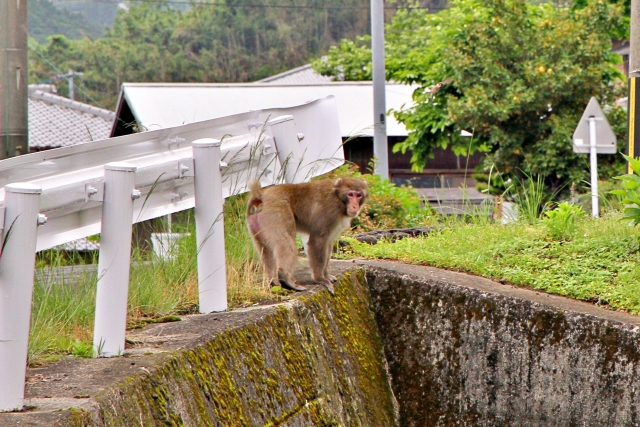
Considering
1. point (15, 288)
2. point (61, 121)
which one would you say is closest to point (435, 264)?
point (15, 288)

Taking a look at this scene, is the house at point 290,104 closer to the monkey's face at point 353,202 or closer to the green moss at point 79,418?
the monkey's face at point 353,202

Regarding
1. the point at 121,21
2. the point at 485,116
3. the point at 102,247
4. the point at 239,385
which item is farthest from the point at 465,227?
the point at 121,21

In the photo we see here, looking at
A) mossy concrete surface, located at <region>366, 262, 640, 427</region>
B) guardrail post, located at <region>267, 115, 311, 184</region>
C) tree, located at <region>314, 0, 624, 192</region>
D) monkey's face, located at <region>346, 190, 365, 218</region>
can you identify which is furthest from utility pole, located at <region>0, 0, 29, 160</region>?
tree, located at <region>314, 0, 624, 192</region>

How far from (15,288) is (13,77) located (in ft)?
9.16

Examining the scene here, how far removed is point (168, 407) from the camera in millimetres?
2848

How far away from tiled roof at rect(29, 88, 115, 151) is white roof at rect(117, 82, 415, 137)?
287 inches

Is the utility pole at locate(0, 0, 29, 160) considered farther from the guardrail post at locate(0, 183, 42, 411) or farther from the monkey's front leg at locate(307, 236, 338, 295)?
the guardrail post at locate(0, 183, 42, 411)

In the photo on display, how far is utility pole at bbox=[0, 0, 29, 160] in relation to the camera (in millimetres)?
4879

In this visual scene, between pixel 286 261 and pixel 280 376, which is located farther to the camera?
pixel 286 261

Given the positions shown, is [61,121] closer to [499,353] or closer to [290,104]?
[290,104]

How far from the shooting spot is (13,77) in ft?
16.3

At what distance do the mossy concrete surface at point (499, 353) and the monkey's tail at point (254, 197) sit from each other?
990 mm

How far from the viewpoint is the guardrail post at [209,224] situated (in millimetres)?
3873

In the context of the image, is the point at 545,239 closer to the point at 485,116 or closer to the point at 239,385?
the point at 239,385
